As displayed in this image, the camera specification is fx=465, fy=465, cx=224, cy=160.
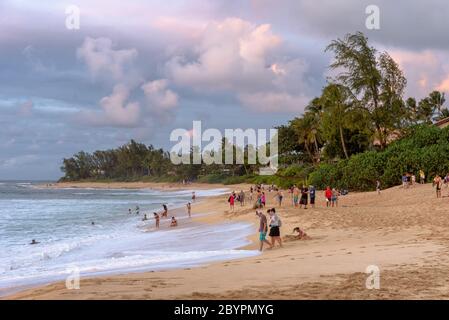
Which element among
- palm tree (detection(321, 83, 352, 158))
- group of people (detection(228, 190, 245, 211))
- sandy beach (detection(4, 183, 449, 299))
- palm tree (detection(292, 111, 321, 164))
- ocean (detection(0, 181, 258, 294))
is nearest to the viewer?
sandy beach (detection(4, 183, 449, 299))

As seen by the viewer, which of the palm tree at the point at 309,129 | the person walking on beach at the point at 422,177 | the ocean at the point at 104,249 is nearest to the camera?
the ocean at the point at 104,249

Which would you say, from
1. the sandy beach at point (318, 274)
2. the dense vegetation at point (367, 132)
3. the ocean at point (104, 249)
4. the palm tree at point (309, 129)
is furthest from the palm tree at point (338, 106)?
the sandy beach at point (318, 274)

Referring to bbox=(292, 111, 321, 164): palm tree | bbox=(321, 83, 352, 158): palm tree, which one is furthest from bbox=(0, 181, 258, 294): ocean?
bbox=(292, 111, 321, 164): palm tree

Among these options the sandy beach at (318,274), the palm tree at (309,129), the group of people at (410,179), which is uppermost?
the palm tree at (309,129)

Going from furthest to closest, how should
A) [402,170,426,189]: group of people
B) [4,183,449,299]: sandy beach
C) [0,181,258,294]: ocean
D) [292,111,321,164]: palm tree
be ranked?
[292,111,321,164]: palm tree < [402,170,426,189]: group of people < [0,181,258,294]: ocean < [4,183,449,299]: sandy beach

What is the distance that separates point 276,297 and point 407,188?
1126 inches

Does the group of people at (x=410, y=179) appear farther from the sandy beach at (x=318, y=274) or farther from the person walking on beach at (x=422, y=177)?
the sandy beach at (x=318, y=274)

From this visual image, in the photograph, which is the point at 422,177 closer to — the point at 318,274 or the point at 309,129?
the point at 318,274

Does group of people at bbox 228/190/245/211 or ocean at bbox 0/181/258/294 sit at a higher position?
group of people at bbox 228/190/245/211

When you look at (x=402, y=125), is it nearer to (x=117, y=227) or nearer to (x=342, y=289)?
(x=117, y=227)

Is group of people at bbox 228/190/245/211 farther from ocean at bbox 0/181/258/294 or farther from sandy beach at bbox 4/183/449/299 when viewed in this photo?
sandy beach at bbox 4/183/449/299

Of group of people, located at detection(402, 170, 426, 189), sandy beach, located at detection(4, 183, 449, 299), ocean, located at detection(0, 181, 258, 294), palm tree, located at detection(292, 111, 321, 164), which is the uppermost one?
palm tree, located at detection(292, 111, 321, 164)

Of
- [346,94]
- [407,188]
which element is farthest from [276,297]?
[346,94]

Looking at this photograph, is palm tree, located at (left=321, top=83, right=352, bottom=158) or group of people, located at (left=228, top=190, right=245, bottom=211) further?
palm tree, located at (left=321, top=83, right=352, bottom=158)
